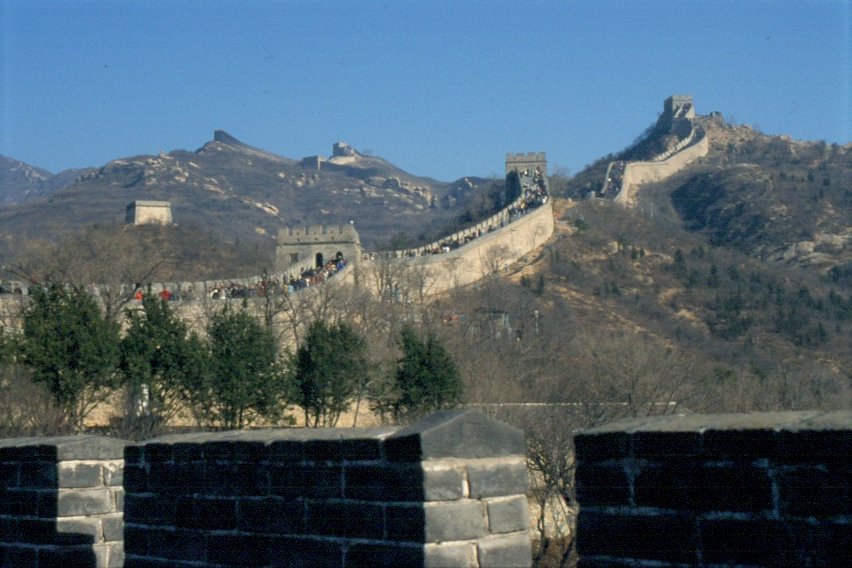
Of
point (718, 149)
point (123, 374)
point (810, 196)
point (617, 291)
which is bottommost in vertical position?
point (123, 374)

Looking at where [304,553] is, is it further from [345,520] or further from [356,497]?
[356,497]

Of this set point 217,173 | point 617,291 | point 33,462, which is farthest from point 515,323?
point 217,173

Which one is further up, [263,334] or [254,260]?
[254,260]

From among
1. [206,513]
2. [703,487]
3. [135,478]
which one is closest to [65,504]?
[135,478]

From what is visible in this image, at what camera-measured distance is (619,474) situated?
403 centimetres

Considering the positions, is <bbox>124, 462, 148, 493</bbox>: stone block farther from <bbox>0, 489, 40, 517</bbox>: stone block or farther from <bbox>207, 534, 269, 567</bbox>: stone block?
<bbox>0, 489, 40, 517</bbox>: stone block

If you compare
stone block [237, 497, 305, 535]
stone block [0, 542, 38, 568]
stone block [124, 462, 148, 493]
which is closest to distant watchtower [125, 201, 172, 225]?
stone block [0, 542, 38, 568]

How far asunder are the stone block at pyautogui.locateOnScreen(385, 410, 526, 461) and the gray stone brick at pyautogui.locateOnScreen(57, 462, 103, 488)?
2.87m

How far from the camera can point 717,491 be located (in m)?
3.80

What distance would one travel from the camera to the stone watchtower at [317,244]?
62531mm

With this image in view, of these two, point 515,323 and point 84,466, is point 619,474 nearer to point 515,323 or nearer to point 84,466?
point 84,466

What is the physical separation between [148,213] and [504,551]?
89259 mm

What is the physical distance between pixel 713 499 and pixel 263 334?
3011cm

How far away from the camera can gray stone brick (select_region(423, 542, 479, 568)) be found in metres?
4.58
